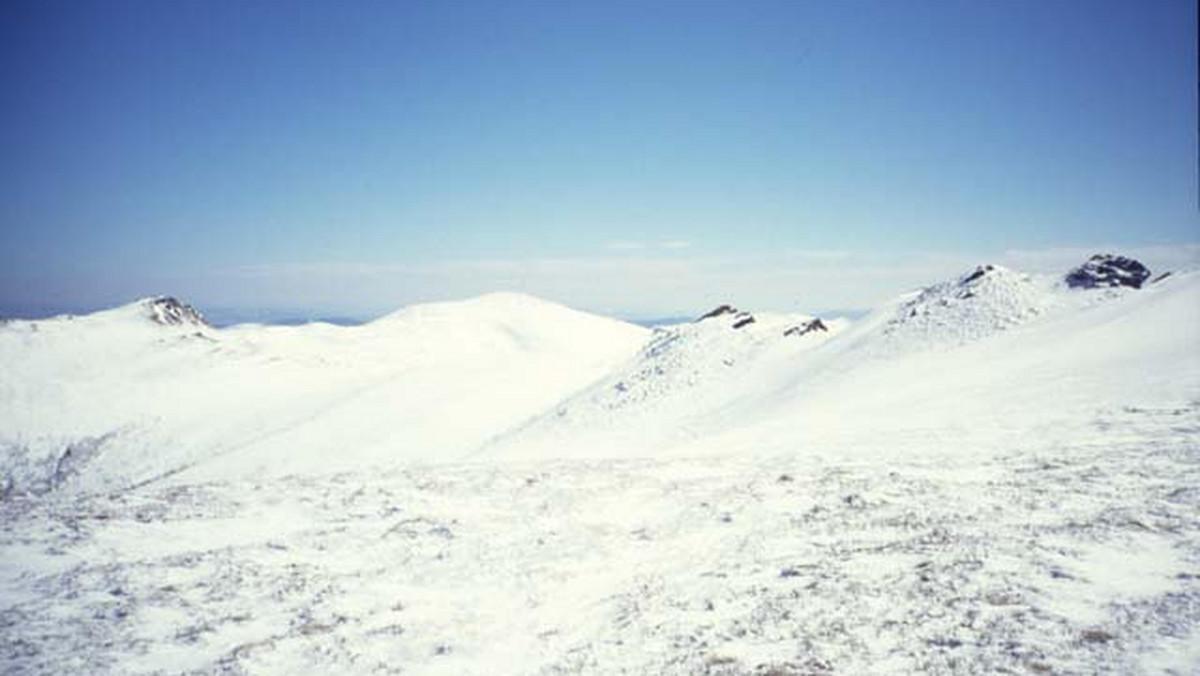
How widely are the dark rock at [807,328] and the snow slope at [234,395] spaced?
2195cm

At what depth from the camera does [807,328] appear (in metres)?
53.2

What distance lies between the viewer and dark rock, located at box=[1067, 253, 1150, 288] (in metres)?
43.2

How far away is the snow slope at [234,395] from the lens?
52.9 meters

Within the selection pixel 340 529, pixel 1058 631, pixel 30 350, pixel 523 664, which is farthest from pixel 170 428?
pixel 1058 631

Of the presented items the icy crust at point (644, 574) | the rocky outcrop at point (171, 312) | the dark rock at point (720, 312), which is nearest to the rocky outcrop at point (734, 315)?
the dark rock at point (720, 312)

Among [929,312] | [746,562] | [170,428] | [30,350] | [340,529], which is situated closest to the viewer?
[746,562]

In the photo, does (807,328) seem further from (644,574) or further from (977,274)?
(644,574)

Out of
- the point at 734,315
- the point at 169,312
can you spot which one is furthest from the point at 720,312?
the point at 169,312

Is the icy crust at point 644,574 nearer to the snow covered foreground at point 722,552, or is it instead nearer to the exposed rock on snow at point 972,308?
the snow covered foreground at point 722,552

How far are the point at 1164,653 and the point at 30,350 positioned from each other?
123129 millimetres

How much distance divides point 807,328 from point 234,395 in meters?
65.2

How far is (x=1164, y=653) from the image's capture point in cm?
632

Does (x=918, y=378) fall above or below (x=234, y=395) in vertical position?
above

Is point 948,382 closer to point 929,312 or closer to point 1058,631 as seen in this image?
point 929,312
